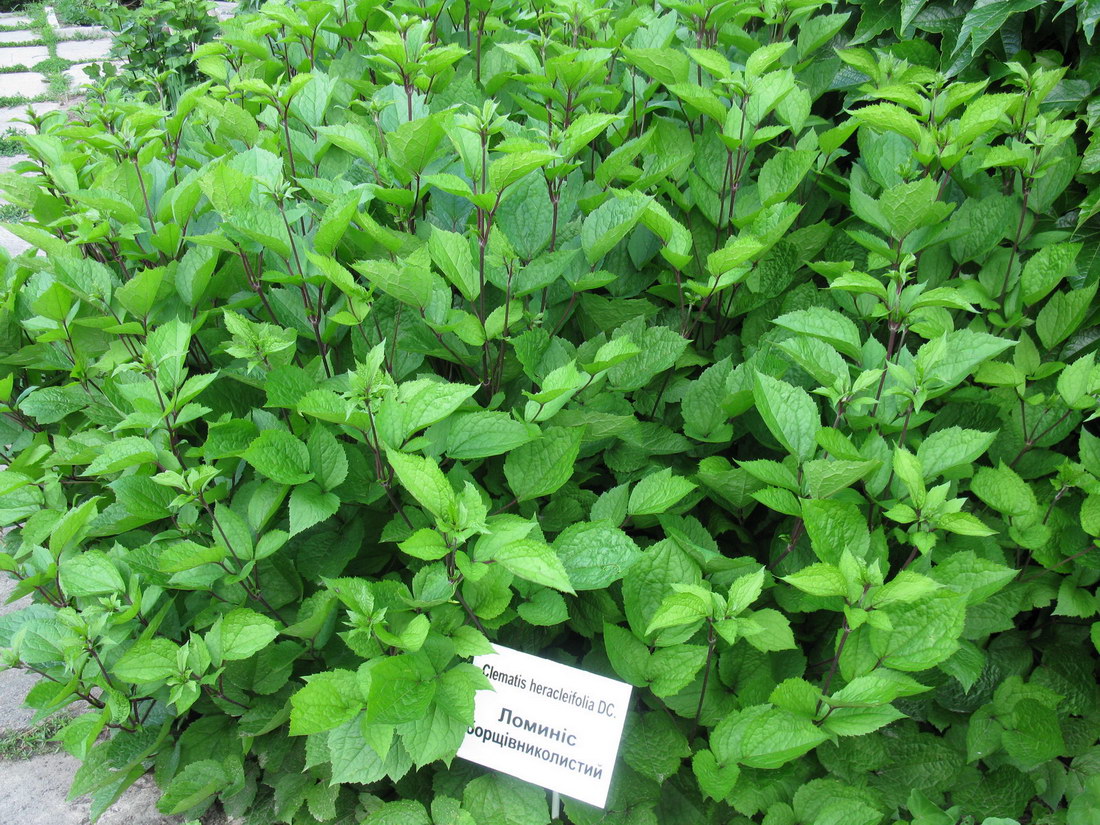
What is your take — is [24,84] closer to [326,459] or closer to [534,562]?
[326,459]

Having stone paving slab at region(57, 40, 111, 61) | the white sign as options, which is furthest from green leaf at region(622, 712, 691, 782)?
stone paving slab at region(57, 40, 111, 61)

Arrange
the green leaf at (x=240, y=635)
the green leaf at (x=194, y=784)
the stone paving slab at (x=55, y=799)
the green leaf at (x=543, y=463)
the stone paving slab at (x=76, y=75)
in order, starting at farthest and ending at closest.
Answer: the stone paving slab at (x=76, y=75), the stone paving slab at (x=55, y=799), the green leaf at (x=194, y=784), the green leaf at (x=543, y=463), the green leaf at (x=240, y=635)

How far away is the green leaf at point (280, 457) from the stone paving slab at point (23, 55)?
10.1 m

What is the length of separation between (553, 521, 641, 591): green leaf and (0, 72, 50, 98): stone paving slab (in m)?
8.88

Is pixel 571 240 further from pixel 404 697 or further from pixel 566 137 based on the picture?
pixel 404 697

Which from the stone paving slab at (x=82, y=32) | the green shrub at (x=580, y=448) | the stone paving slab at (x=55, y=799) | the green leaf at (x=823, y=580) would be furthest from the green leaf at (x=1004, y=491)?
the stone paving slab at (x=82, y=32)

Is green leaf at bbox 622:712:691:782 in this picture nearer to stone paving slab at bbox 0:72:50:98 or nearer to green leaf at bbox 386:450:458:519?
green leaf at bbox 386:450:458:519

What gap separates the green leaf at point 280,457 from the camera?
1312mm

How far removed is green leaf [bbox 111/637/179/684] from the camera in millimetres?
1345

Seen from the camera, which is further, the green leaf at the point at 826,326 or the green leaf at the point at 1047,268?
the green leaf at the point at 1047,268

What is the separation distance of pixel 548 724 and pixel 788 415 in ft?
2.22

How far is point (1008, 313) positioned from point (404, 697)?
1416 mm

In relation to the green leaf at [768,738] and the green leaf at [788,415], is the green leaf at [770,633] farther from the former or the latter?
the green leaf at [788,415]

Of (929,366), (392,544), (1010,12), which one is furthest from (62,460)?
(1010,12)
